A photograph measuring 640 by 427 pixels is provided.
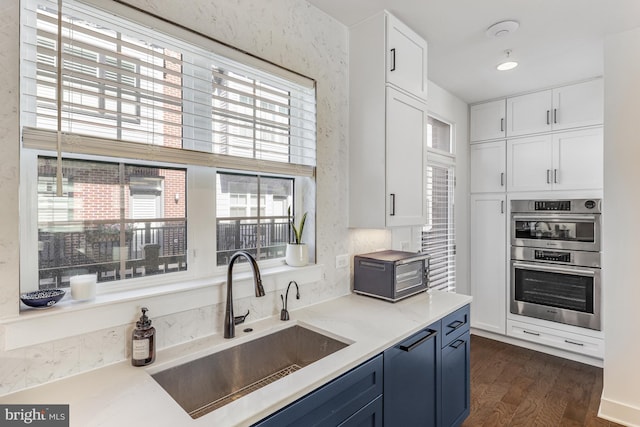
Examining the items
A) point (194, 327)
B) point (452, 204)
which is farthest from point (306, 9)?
point (452, 204)

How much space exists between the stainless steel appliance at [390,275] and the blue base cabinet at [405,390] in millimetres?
304

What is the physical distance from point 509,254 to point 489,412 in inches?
65.2

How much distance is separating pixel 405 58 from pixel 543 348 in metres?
3.11

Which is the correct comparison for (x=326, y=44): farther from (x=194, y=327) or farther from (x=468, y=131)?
(x=468, y=131)

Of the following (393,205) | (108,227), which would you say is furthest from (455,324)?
(108,227)

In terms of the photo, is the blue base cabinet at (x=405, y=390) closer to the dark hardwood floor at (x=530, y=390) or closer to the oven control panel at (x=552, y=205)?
the dark hardwood floor at (x=530, y=390)

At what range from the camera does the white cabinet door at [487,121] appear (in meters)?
3.57

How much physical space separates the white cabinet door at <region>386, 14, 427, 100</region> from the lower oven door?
2210 millimetres

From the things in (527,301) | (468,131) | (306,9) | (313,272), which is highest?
(306,9)

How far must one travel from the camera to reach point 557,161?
10.6 feet

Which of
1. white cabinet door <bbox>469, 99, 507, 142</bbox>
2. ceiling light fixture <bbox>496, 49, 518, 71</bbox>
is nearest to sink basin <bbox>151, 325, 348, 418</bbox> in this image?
ceiling light fixture <bbox>496, 49, 518, 71</bbox>

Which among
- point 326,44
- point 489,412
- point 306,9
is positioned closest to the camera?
point 306,9

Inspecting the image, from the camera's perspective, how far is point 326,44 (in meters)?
2.11

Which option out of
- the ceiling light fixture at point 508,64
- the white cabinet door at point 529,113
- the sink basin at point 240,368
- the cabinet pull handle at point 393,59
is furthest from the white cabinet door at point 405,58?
the white cabinet door at point 529,113
